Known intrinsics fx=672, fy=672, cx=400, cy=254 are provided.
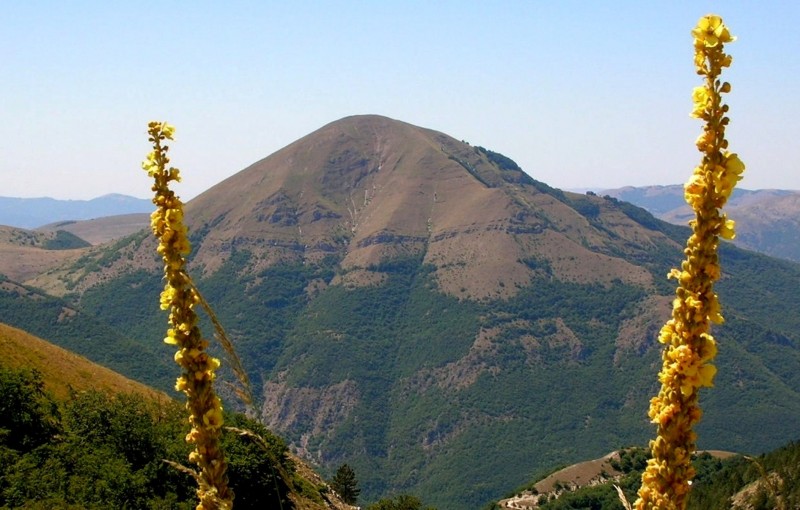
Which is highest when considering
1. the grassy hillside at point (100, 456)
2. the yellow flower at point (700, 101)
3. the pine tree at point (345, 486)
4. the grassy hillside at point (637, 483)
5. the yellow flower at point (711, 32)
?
the yellow flower at point (711, 32)

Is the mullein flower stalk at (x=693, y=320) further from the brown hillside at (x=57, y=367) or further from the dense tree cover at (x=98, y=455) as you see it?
the brown hillside at (x=57, y=367)

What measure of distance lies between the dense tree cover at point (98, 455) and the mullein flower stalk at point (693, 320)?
3059cm

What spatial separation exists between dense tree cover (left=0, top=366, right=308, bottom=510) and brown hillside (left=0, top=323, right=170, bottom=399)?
28.0ft

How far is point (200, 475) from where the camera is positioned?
4.67m

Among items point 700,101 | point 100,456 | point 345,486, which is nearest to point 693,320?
point 700,101

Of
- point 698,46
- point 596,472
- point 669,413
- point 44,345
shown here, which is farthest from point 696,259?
point 596,472

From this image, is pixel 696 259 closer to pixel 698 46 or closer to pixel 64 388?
pixel 698 46

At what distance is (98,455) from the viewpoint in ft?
127

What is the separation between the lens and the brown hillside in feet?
180

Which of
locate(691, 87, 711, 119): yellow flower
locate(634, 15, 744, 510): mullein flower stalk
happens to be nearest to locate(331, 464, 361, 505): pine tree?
locate(634, 15, 744, 510): mullein flower stalk

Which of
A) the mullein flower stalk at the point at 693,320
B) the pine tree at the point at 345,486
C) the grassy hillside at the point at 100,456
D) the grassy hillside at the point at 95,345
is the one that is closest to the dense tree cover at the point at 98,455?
the grassy hillside at the point at 100,456

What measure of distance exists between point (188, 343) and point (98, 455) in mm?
38757

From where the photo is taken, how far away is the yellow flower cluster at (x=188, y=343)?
4852mm

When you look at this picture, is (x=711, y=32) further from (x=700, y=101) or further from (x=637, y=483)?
(x=637, y=483)
